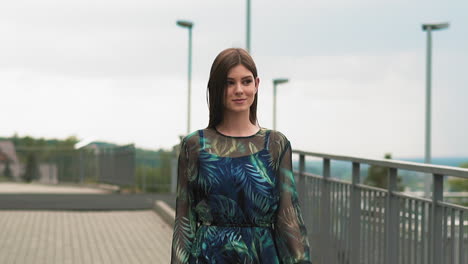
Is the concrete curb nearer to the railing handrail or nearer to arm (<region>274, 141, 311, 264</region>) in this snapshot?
the railing handrail

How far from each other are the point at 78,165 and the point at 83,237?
21940mm

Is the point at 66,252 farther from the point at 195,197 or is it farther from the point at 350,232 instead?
the point at 195,197

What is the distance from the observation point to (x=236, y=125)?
132 inches

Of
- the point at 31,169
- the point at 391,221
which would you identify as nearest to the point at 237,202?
the point at 391,221

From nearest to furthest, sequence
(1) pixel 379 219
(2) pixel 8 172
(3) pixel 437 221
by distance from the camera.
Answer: (3) pixel 437 221, (1) pixel 379 219, (2) pixel 8 172

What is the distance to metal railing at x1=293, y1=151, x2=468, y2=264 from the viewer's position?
5.07 metres

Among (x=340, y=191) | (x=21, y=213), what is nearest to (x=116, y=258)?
(x=340, y=191)

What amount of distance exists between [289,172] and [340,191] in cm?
385

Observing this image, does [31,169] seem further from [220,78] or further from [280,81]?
[220,78]

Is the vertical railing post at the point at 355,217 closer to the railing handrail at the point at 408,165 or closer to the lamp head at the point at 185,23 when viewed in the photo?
the railing handrail at the point at 408,165

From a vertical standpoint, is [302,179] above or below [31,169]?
above

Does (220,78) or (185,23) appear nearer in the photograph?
(220,78)

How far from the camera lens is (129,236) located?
12.0 meters

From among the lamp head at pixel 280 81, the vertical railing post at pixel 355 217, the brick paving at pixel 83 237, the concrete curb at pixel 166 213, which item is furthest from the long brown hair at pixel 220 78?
the lamp head at pixel 280 81
